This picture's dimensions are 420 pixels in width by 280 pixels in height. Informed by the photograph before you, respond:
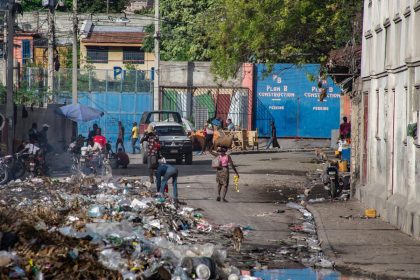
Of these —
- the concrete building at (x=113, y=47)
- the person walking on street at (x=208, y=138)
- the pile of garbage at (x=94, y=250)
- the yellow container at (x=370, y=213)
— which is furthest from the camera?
the concrete building at (x=113, y=47)

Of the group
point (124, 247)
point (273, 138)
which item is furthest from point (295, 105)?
point (124, 247)

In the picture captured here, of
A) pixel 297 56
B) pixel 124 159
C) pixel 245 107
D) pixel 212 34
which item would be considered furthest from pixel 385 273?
pixel 245 107

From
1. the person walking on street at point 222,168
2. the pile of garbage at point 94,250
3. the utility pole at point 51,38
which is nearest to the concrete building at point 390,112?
the person walking on street at point 222,168

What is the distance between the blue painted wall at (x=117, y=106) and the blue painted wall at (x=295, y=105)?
21.2 ft

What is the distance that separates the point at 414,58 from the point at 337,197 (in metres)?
8.52

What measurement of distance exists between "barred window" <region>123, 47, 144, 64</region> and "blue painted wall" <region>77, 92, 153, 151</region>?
19.5m

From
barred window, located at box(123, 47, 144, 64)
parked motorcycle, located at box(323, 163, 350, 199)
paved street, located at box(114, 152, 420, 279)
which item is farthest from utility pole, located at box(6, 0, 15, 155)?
barred window, located at box(123, 47, 144, 64)

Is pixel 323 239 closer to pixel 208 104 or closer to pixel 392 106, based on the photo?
pixel 392 106

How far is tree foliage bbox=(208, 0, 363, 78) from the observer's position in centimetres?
3794

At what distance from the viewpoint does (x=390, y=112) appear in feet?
71.6

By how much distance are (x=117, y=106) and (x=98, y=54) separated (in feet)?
65.9

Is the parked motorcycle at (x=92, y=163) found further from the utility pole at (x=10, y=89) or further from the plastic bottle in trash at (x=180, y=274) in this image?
the plastic bottle in trash at (x=180, y=274)

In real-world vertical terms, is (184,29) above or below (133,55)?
above

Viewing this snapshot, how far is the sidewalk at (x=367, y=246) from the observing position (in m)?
14.4
